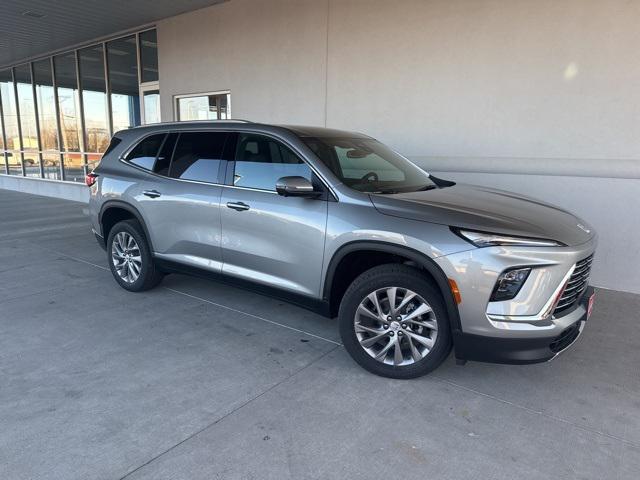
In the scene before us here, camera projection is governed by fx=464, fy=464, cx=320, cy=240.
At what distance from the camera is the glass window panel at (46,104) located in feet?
46.6

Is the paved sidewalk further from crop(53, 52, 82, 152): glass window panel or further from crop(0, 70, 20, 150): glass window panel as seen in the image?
crop(0, 70, 20, 150): glass window panel

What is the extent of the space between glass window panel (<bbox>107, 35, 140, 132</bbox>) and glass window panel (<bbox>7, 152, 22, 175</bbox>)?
6.43m

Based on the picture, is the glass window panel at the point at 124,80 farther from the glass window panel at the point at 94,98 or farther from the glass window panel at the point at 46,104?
the glass window panel at the point at 46,104

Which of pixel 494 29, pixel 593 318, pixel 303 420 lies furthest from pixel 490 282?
pixel 494 29

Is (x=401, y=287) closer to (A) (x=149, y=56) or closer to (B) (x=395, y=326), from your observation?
(B) (x=395, y=326)

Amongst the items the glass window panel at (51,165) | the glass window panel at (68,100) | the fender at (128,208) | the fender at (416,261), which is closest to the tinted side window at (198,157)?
the fender at (128,208)

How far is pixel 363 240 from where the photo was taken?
3264 millimetres

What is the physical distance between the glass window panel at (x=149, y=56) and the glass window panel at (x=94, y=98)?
6.22 feet

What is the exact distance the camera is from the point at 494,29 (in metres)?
5.73

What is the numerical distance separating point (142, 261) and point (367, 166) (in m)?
2.57

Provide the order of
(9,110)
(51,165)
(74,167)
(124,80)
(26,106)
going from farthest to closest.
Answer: (9,110) → (26,106) → (51,165) → (74,167) → (124,80)

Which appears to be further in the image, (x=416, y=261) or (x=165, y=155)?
(x=165, y=155)

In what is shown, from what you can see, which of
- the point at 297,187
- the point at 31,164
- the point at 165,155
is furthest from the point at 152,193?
the point at 31,164

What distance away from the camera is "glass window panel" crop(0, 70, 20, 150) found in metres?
16.0
